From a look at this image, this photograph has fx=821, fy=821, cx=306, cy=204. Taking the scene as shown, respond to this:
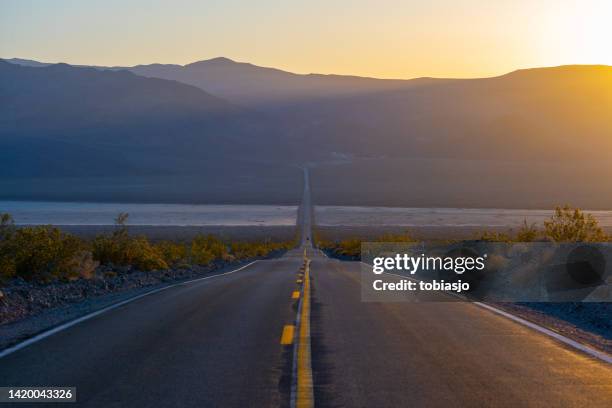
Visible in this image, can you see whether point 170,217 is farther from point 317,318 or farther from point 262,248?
point 317,318

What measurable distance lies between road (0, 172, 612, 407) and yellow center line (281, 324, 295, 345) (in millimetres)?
97

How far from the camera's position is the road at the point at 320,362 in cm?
730

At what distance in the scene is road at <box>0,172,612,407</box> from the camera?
7.30 metres

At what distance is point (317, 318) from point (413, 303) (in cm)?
285

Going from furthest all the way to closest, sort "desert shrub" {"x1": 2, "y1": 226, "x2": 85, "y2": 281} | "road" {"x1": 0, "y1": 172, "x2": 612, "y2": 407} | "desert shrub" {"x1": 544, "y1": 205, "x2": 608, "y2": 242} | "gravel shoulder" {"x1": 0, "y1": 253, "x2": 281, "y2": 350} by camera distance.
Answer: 1. "desert shrub" {"x1": 544, "y1": 205, "x2": 608, "y2": 242}
2. "desert shrub" {"x1": 2, "y1": 226, "x2": 85, "y2": 281}
3. "gravel shoulder" {"x1": 0, "y1": 253, "x2": 281, "y2": 350}
4. "road" {"x1": 0, "y1": 172, "x2": 612, "y2": 407}

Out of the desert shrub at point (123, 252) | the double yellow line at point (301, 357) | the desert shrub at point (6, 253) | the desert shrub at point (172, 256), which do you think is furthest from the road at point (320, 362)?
the desert shrub at point (172, 256)

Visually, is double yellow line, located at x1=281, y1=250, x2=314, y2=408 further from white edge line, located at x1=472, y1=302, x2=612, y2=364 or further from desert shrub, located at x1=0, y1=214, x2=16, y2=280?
desert shrub, located at x1=0, y1=214, x2=16, y2=280

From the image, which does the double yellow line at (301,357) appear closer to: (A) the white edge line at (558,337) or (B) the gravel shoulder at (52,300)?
(A) the white edge line at (558,337)

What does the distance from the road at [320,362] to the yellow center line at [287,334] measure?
0.10 m

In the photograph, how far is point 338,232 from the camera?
72500 millimetres

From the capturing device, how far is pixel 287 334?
34.1 feet

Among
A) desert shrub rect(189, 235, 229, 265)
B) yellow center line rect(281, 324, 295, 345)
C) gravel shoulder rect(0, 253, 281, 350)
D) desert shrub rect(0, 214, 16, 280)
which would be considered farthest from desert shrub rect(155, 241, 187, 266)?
yellow center line rect(281, 324, 295, 345)

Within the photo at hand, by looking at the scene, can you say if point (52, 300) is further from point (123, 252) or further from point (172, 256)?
point (172, 256)

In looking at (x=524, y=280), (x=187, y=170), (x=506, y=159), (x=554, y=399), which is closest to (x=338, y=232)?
(x=524, y=280)
